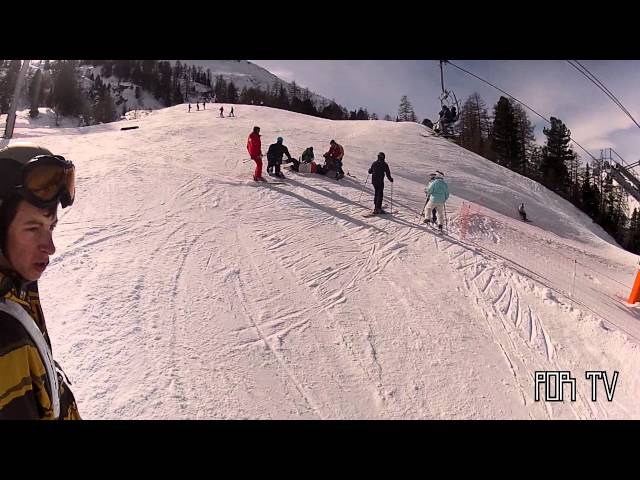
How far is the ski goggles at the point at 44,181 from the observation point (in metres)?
1.33

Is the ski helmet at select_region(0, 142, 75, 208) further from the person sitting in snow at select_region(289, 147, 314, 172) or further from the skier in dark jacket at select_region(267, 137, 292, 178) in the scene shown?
the person sitting in snow at select_region(289, 147, 314, 172)

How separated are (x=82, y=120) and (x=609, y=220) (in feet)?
250

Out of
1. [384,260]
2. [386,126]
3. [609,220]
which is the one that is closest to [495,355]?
[384,260]

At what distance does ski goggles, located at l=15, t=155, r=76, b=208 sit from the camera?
1333 millimetres

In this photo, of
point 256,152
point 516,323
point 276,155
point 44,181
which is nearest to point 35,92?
point 276,155

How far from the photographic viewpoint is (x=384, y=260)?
7344 millimetres

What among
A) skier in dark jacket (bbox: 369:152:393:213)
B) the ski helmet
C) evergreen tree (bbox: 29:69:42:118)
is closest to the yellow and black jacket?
the ski helmet

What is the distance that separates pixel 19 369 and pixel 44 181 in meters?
0.66

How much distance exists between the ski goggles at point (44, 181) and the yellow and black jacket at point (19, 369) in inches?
10.9

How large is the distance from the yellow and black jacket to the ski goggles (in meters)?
0.28
